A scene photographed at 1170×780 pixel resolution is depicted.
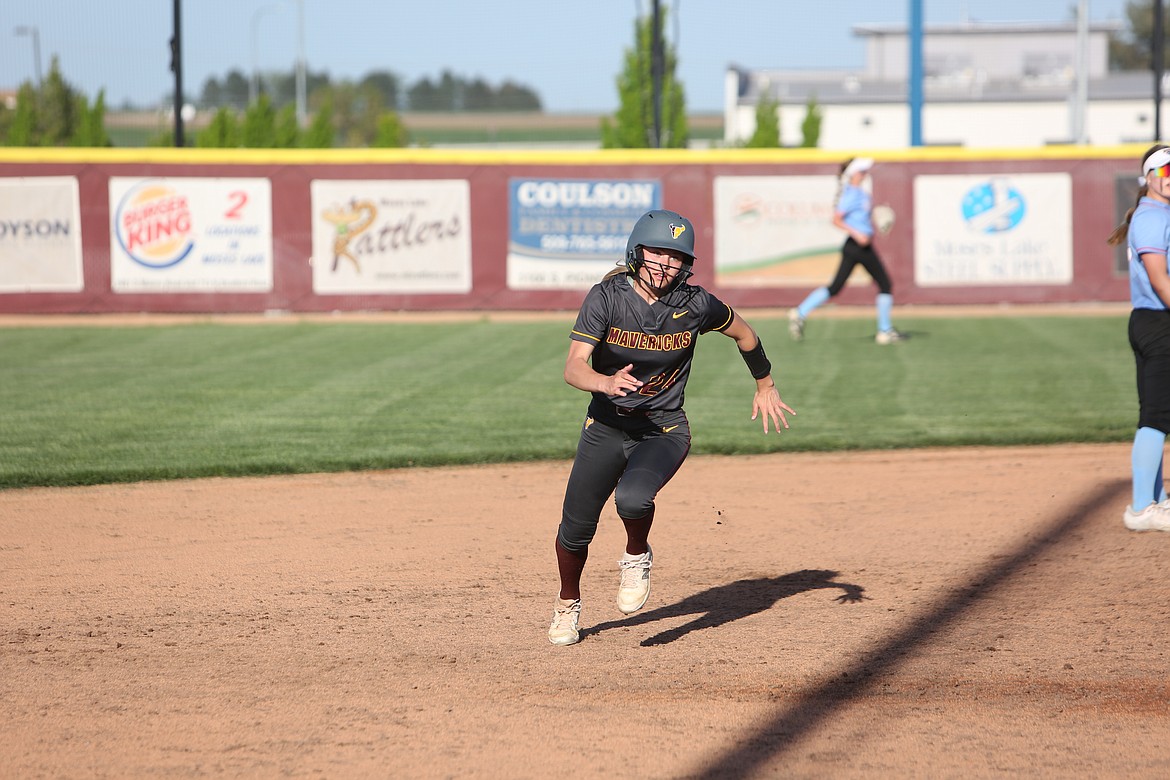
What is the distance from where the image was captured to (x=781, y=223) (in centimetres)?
2148

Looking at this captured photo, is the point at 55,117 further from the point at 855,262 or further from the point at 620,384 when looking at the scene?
the point at 620,384

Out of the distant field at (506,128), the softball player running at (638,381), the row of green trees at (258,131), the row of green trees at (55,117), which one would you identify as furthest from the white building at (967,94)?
the softball player running at (638,381)

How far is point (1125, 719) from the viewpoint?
4.62m

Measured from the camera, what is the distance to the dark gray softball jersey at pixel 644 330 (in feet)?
17.0

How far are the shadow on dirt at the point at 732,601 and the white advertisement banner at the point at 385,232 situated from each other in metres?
15.1

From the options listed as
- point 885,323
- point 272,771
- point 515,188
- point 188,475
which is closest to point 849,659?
point 272,771

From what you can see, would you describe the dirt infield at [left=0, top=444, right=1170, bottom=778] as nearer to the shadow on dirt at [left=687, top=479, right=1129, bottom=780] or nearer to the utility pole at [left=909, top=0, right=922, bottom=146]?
the shadow on dirt at [left=687, top=479, right=1129, bottom=780]

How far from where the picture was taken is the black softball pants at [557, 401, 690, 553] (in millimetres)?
5383

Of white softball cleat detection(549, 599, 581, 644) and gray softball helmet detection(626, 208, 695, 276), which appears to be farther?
white softball cleat detection(549, 599, 581, 644)

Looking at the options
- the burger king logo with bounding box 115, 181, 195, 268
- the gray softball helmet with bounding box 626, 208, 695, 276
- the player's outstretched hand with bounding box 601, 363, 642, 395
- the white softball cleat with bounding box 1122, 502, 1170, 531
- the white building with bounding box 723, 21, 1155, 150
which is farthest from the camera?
the white building with bounding box 723, 21, 1155, 150

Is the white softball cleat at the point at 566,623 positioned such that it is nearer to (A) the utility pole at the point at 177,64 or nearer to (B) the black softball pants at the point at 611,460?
(B) the black softball pants at the point at 611,460

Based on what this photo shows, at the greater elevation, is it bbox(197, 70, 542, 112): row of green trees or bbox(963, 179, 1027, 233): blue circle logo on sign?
bbox(197, 70, 542, 112): row of green trees

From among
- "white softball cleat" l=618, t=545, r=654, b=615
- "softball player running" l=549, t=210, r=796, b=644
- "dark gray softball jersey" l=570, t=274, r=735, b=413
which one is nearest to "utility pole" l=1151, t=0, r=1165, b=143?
"softball player running" l=549, t=210, r=796, b=644

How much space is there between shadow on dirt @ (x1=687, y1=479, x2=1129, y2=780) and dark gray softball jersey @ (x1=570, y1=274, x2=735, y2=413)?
1.37 meters
